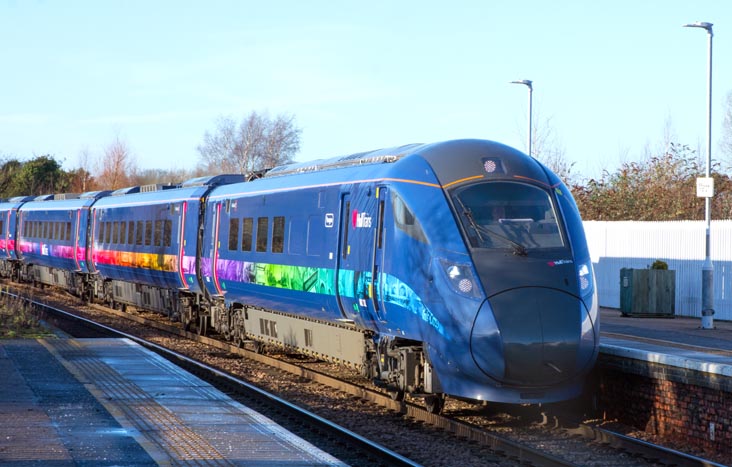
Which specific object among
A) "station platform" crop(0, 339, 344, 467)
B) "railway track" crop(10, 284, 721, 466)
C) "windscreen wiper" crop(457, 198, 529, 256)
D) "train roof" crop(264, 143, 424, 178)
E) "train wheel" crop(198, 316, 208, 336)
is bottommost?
"railway track" crop(10, 284, 721, 466)

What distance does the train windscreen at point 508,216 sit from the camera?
12352 mm

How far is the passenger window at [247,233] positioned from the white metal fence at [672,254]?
1510cm

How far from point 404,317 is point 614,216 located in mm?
32362

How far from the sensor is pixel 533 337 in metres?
11.8

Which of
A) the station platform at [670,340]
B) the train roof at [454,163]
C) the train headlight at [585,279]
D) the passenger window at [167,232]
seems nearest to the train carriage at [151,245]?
the passenger window at [167,232]

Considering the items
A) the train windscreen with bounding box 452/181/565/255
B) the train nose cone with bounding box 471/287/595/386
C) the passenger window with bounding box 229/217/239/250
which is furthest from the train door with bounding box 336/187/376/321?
the passenger window with bounding box 229/217/239/250

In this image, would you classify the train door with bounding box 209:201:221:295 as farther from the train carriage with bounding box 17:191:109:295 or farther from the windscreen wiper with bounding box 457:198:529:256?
the train carriage with bounding box 17:191:109:295

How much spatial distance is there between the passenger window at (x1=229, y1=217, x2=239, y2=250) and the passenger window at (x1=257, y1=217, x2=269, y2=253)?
1438 millimetres

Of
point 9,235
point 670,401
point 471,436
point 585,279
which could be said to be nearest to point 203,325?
point 471,436

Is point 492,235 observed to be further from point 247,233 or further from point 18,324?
point 18,324

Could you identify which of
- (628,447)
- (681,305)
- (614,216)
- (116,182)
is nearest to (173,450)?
(628,447)

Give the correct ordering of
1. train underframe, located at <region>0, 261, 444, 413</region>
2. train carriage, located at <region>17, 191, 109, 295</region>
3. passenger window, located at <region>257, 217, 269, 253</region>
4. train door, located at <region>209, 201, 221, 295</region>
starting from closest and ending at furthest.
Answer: train underframe, located at <region>0, 261, 444, 413</region>
passenger window, located at <region>257, 217, 269, 253</region>
train door, located at <region>209, 201, 221, 295</region>
train carriage, located at <region>17, 191, 109, 295</region>

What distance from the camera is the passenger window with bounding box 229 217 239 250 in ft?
67.7

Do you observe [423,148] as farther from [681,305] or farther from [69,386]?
[681,305]
